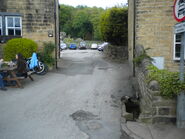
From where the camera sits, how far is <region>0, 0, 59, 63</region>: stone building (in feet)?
48.0

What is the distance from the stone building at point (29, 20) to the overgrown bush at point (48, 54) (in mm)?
482

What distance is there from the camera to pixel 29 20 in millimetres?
14820

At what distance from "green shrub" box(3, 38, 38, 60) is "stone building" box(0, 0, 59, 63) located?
1.06m

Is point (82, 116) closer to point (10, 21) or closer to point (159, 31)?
point (159, 31)

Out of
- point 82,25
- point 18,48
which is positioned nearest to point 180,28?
point 18,48

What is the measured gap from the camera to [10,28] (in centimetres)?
1492

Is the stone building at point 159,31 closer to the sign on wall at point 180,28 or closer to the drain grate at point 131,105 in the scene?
the drain grate at point 131,105

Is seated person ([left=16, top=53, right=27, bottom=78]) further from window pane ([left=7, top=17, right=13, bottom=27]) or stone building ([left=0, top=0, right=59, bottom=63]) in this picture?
window pane ([left=7, top=17, right=13, bottom=27])

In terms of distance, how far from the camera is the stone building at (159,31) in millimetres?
12242

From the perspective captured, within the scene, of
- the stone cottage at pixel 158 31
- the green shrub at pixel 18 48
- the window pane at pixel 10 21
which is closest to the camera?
the stone cottage at pixel 158 31

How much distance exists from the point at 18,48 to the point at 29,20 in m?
2.18

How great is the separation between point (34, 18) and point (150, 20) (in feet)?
23.2

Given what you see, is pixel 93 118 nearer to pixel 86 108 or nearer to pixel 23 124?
pixel 86 108

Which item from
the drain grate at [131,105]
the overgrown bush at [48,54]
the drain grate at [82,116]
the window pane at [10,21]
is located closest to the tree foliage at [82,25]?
the window pane at [10,21]
